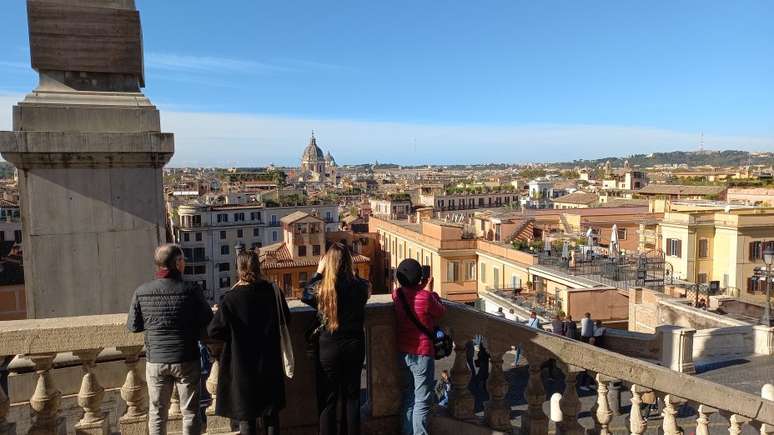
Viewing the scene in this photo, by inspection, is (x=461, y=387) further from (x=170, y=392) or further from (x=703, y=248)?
(x=703, y=248)

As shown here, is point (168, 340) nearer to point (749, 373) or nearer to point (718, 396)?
point (718, 396)

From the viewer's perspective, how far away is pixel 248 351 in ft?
11.7

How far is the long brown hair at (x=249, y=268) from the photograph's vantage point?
3.60m

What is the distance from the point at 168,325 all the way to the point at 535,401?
96.4 inches

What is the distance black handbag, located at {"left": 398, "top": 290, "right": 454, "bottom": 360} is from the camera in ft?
13.7

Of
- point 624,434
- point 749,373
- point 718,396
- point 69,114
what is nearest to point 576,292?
point 749,373

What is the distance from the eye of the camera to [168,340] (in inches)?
142

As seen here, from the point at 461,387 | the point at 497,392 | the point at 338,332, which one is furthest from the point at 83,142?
the point at 497,392

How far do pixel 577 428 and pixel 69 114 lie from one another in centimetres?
449

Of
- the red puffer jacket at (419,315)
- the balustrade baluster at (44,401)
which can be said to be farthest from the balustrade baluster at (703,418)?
the balustrade baluster at (44,401)

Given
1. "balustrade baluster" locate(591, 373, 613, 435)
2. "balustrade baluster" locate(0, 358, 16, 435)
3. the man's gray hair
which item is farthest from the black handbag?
"balustrade baluster" locate(0, 358, 16, 435)

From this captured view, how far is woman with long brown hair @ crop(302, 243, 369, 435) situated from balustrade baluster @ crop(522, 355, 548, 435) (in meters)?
1.18

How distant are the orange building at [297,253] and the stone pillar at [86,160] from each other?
38002 millimetres

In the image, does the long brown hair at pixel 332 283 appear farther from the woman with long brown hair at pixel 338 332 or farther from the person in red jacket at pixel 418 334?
the person in red jacket at pixel 418 334
